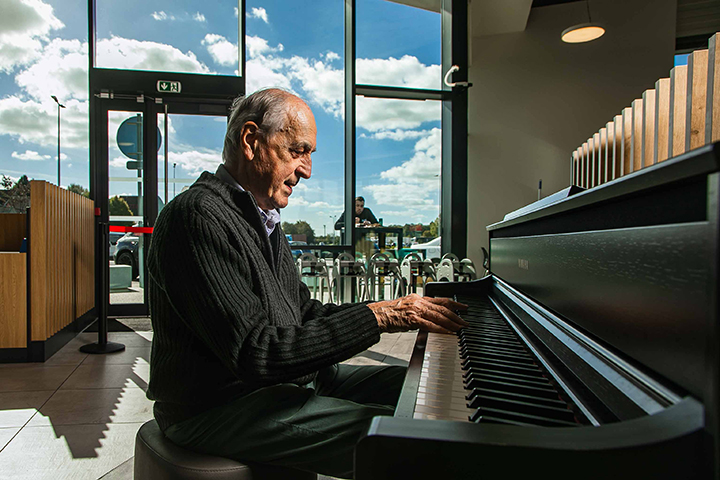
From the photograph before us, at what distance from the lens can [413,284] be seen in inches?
204

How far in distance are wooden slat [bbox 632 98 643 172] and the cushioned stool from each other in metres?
1.71

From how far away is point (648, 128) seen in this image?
169cm

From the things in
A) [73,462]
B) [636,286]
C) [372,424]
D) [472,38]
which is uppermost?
[472,38]

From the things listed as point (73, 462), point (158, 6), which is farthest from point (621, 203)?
point (158, 6)

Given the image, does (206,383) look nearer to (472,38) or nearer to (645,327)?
(645,327)

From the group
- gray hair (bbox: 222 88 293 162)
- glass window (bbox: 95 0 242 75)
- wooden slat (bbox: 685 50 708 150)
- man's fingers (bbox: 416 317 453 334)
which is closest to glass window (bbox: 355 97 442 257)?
glass window (bbox: 95 0 242 75)

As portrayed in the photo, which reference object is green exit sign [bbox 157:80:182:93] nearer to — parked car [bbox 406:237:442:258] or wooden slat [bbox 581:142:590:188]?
parked car [bbox 406:237:442:258]

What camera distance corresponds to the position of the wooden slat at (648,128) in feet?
5.40

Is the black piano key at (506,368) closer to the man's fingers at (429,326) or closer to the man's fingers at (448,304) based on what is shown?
the man's fingers at (429,326)

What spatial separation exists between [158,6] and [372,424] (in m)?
6.10

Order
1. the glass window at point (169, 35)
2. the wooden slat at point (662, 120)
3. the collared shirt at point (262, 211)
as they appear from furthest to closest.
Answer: the glass window at point (169, 35) → the wooden slat at point (662, 120) → the collared shirt at point (262, 211)

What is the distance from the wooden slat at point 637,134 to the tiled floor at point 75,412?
2.23 m

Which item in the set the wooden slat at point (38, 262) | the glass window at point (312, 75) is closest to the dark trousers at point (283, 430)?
the wooden slat at point (38, 262)

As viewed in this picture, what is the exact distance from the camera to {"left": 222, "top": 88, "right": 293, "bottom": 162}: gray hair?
1.30m
